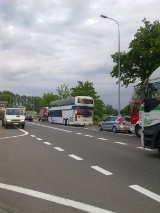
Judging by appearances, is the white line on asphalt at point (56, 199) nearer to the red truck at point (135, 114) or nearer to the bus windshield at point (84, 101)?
the red truck at point (135, 114)

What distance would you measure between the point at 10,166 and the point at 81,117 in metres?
35.4

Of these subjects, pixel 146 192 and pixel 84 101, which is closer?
pixel 146 192

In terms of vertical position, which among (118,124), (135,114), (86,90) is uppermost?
(86,90)

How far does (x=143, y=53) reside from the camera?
111 feet

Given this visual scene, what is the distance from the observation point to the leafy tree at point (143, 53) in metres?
33.9

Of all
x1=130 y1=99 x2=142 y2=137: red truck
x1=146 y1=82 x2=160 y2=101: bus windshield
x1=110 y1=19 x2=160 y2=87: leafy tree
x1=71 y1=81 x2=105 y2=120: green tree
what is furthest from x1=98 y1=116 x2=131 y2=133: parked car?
x1=71 y1=81 x2=105 y2=120: green tree

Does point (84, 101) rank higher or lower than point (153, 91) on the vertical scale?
higher

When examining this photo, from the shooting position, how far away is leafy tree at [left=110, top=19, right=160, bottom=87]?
111ft

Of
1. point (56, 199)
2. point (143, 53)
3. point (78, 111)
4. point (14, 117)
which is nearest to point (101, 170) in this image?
point (56, 199)

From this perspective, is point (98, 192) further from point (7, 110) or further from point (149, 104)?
point (7, 110)

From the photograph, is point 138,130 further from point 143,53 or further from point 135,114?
point 143,53

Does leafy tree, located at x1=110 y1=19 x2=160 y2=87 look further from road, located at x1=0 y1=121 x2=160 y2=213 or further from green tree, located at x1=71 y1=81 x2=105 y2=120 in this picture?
green tree, located at x1=71 y1=81 x2=105 y2=120

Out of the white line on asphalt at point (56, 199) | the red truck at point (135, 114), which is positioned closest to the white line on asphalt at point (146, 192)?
the white line on asphalt at point (56, 199)

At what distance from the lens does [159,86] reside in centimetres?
1273
